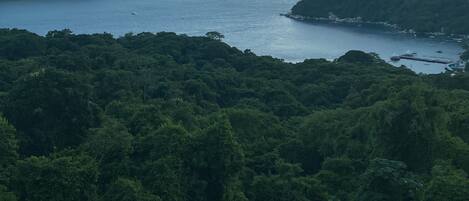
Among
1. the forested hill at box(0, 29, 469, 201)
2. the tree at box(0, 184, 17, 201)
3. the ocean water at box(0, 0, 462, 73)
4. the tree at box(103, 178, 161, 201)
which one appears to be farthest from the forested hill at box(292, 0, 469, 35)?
the tree at box(0, 184, 17, 201)

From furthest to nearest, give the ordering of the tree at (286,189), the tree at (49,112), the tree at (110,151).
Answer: the tree at (49,112) < the tree at (286,189) < the tree at (110,151)

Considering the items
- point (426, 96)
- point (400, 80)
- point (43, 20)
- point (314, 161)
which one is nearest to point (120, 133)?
point (314, 161)

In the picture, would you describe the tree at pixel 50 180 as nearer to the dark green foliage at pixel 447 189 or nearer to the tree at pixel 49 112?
the tree at pixel 49 112

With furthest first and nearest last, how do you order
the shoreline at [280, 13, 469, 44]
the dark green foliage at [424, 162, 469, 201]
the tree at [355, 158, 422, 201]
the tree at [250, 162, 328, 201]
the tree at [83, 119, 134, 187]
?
the shoreline at [280, 13, 469, 44]
the tree at [250, 162, 328, 201]
the tree at [83, 119, 134, 187]
the tree at [355, 158, 422, 201]
the dark green foliage at [424, 162, 469, 201]

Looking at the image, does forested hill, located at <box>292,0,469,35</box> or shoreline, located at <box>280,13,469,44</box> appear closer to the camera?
shoreline, located at <box>280,13,469,44</box>

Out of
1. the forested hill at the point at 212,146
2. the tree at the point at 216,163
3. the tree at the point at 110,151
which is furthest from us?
the tree at the point at 216,163

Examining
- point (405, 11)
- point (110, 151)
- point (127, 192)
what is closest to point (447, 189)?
point (127, 192)

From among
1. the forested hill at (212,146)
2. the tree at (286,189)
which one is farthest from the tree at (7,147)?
the tree at (286,189)

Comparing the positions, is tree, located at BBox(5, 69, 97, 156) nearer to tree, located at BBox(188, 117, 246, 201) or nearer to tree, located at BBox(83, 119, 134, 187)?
tree, located at BBox(83, 119, 134, 187)
